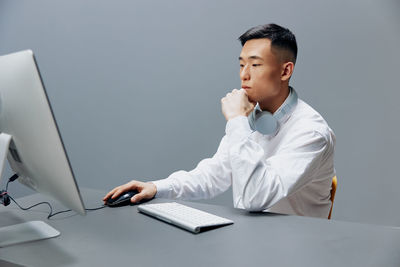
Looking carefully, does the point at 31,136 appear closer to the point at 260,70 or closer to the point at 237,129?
the point at 237,129

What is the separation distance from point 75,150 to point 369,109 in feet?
7.34

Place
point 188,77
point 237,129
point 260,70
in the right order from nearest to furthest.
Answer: point 237,129 → point 260,70 → point 188,77

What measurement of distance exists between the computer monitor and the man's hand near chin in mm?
771

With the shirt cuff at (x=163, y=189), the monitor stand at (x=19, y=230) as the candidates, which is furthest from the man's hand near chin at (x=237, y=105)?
the monitor stand at (x=19, y=230)

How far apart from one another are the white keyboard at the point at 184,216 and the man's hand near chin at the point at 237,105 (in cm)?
44

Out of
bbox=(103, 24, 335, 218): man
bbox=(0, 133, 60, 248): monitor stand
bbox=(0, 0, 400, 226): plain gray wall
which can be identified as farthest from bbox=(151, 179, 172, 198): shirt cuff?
bbox=(0, 0, 400, 226): plain gray wall

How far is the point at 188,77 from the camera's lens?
2693mm

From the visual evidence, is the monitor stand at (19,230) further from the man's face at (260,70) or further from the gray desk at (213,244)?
the man's face at (260,70)

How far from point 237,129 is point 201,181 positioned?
40cm

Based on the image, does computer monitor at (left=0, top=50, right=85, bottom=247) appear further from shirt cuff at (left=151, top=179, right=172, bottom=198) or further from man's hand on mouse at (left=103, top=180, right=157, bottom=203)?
shirt cuff at (left=151, top=179, right=172, bottom=198)

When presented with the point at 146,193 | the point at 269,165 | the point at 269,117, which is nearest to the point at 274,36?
the point at 269,117

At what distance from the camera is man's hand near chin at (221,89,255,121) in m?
1.48

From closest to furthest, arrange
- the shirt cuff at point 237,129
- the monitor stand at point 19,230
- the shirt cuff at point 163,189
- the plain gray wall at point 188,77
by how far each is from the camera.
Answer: the monitor stand at point 19,230 < the shirt cuff at point 237,129 < the shirt cuff at point 163,189 < the plain gray wall at point 188,77

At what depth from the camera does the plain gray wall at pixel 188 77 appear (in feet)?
7.30
